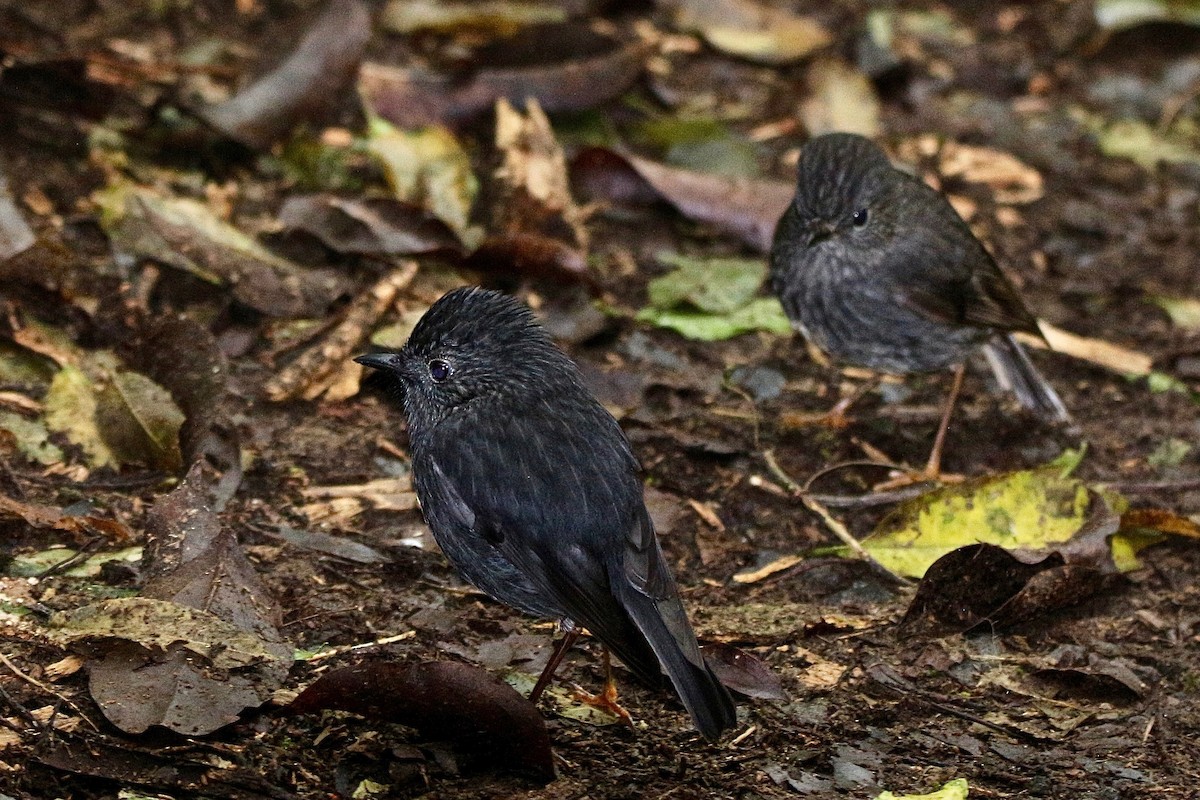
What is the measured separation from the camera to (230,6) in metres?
8.53

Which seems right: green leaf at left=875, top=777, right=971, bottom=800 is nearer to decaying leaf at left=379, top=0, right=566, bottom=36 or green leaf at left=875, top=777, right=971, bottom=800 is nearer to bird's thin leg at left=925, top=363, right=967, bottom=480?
bird's thin leg at left=925, top=363, right=967, bottom=480

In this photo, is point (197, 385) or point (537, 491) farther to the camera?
point (197, 385)

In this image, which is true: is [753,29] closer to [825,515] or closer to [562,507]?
[825,515]

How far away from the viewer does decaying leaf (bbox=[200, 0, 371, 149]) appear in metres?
7.28

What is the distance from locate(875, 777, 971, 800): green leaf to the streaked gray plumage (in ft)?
8.79

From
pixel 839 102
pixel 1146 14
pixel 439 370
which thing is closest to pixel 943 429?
pixel 439 370

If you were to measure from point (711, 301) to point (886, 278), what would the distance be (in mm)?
798

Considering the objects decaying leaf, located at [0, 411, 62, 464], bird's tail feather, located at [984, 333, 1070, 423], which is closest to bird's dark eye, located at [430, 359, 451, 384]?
decaying leaf, located at [0, 411, 62, 464]

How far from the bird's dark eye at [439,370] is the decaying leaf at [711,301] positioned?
198cm

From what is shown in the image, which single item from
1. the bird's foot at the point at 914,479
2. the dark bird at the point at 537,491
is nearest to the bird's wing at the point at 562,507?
the dark bird at the point at 537,491

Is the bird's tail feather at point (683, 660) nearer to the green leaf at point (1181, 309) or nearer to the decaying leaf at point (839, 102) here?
the green leaf at point (1181, 309)

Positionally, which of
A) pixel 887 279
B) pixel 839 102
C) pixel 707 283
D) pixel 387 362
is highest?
pixel 387 362

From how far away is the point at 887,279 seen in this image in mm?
6863

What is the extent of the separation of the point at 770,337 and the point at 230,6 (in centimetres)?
355
